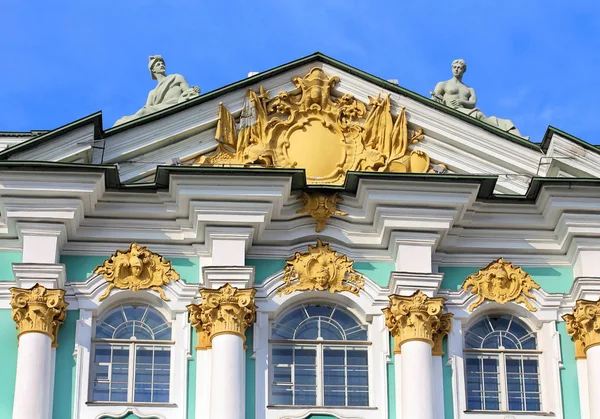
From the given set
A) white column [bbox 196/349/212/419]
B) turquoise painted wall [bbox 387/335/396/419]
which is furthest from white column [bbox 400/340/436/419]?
white column [bbox 196/349/212/419]

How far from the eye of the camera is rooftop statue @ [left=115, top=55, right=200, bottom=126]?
94.5ft

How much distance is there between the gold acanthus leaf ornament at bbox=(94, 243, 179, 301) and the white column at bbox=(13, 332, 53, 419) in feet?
3.94

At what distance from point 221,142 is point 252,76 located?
39.6 inches

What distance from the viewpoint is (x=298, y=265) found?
90.6ft

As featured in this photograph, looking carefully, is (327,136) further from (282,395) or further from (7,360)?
(7,360)

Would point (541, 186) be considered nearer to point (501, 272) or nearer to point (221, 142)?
point (501, 272)

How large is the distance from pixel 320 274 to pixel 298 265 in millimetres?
328

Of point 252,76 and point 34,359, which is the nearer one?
point 34,359

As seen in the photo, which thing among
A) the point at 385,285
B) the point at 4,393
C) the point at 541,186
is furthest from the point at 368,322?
the point at 4,393

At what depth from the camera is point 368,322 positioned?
27.5m

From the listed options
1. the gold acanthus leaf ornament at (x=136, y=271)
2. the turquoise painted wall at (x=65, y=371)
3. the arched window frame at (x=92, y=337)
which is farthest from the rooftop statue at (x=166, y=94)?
the turquoise painted wall at (x=65, y=371)

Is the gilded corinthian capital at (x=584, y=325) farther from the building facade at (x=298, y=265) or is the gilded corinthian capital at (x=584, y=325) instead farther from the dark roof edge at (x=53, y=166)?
the dark roof edge at (x=53, y=166)

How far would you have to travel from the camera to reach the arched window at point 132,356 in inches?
1054

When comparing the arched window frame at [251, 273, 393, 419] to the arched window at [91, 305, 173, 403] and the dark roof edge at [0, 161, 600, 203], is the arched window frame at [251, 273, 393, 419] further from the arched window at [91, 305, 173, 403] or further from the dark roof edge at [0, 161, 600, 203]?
the dark roof edge at [0, 161, 600, 203]
